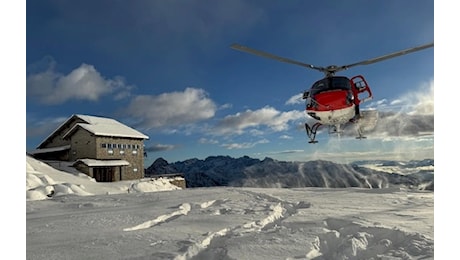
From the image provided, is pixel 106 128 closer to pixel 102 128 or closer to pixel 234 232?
pixel 102 128

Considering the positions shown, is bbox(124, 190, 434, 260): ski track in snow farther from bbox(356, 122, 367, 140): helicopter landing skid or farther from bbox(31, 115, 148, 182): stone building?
bbox(31, 115, 148, 182): stone building

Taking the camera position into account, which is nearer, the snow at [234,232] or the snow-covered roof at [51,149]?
the snow at [234,232]

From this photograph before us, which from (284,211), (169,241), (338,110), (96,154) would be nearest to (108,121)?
(96,154)

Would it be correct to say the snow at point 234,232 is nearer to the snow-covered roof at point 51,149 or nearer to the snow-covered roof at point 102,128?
the snow-covered roof at point 102,128

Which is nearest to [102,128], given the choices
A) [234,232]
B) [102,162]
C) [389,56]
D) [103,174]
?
[102,162]

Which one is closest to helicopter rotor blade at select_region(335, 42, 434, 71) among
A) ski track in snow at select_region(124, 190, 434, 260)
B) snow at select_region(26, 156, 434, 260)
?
snow at select_region(26, 156, 434, 260)

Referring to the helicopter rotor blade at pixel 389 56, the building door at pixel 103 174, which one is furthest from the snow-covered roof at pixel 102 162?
the helicopter rotor blade at pixel 389 56

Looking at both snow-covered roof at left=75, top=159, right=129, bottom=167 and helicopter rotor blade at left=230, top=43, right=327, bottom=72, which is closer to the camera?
helicopter rotor blade at left=230, top=43, right=327, bottom=72
